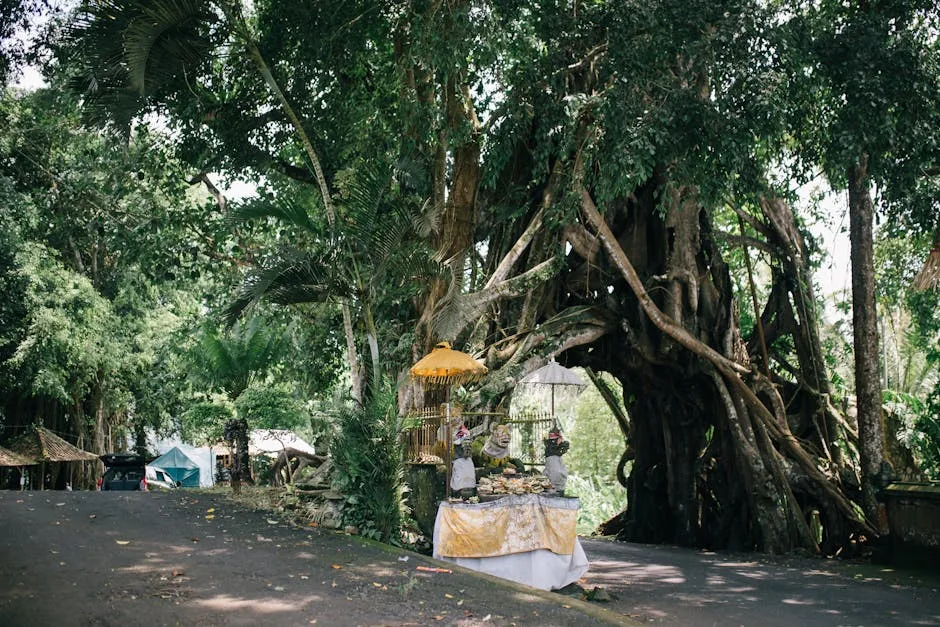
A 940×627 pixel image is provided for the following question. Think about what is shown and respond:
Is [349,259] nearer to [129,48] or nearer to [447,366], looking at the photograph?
[447,366]

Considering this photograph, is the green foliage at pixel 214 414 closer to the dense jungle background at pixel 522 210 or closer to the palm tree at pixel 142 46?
the dense jungle background at pixel 522 210

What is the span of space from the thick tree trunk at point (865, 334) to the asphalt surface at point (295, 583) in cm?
152

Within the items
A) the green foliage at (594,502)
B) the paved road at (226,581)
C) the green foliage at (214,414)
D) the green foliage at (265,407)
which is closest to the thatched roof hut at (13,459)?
the green foliage at (214,414)

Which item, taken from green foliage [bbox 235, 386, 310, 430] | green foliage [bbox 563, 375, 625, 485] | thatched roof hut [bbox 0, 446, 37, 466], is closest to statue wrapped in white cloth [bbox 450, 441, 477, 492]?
green foliage [bbox 235, 386, 310, 430]

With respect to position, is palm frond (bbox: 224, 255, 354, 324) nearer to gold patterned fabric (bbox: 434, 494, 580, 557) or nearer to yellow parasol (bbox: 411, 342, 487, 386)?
yellow parasol (bbox: 411, 342, 487, 386)

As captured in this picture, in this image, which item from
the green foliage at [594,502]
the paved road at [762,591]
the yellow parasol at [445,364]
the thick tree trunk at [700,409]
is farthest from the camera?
the green foliage at [594,502]

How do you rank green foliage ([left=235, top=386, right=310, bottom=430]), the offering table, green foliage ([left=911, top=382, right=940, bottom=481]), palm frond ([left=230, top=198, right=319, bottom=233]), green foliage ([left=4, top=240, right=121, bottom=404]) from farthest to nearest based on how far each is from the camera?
green foliage ([left=4, top=240, right=121, bottom=404]) → green foliage ([left=235, top=386, right=310, bottom=430]) → green foliage ([left=911, top=382, right=940, bottom=481]) → palm frond ([left=230, top=198, right=319, bottom=233]) → the offering table

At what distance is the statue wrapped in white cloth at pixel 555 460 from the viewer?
9.42 metres

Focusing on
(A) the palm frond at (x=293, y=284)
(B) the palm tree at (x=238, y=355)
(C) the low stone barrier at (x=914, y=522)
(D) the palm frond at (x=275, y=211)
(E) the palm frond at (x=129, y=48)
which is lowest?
(C) the low stone barrier at (x=914, y=522)

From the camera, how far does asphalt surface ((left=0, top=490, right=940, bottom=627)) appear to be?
5.07 meters

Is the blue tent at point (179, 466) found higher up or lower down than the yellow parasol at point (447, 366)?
lower down

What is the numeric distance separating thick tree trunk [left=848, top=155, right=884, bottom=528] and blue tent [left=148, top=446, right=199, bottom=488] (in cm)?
2298

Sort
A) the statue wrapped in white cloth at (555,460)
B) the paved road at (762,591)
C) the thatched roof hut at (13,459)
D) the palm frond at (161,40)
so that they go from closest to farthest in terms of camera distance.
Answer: the paved road at (762,591)
the palm frond at (161,40)
the statue wrapped in white cloth at (555,460)
the thatched roof hut at (13,459)

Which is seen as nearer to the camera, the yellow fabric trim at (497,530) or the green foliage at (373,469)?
the yellow fabric trim at (497,530)
